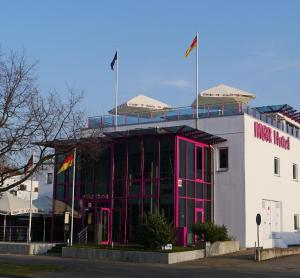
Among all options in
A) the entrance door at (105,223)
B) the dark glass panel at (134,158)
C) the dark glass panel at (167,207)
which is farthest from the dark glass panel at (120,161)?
the dark glass panel at (167,207)

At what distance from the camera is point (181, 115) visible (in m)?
35.6

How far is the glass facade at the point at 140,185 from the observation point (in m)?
30.7

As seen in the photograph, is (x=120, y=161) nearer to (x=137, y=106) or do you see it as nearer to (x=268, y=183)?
(x=137, y=106)

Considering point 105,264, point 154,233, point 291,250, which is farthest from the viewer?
point 291,250

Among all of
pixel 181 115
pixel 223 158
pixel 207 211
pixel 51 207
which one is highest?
pixel 181 115

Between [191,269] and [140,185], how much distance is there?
10350mm

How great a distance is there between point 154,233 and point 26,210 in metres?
10.5

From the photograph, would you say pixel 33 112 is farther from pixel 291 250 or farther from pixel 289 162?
pixel 289 162

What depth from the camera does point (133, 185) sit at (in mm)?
31828

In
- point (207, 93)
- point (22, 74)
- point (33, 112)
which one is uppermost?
point (207, 93)

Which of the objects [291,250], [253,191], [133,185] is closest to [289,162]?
[253,191]

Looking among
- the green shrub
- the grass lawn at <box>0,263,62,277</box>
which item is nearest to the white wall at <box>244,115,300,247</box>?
the green shrub

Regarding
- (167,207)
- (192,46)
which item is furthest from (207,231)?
(192,46)

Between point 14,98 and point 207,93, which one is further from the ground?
point 207,93
